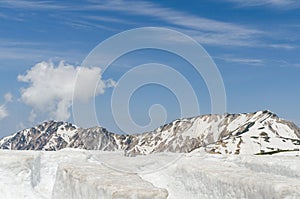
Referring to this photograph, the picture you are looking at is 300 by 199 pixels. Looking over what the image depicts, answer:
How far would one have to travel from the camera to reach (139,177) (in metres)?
23.9

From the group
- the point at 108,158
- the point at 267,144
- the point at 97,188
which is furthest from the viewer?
the point at 267,144

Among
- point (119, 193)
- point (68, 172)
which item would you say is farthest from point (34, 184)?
point (119, 193)

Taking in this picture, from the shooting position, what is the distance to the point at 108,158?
37.9 meters

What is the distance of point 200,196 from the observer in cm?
3064

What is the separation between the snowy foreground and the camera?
21.7 meters

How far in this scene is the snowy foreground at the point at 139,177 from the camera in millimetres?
21672

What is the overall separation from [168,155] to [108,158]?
6596 millimetres

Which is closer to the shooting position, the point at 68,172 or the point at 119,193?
the point at 119,193

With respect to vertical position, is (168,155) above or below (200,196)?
above

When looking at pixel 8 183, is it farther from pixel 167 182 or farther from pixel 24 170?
pixel 167 182

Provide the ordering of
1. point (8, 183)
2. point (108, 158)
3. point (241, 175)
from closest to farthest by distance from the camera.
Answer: point (241, 175)
point (8, 183)
point (108, 158)

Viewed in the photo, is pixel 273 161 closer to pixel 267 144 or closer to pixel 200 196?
pixel 200 196

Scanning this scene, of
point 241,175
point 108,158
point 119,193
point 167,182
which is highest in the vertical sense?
point 108,158

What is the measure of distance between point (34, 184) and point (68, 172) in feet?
17.2
